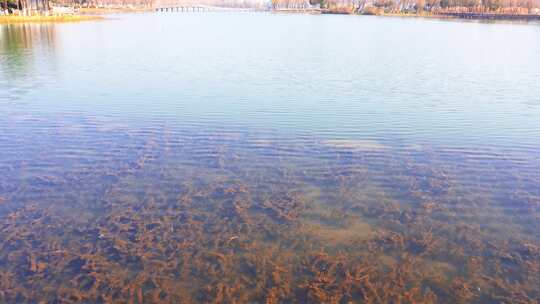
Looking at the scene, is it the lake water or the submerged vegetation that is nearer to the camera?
the submerged vegetation

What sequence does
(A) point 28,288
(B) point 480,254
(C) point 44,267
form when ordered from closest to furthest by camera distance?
1. (A) point 28,288
2. (C) point 44,267
3. (B) point 480,254

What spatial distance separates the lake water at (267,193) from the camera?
6.14 m

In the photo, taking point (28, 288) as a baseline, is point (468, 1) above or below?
above

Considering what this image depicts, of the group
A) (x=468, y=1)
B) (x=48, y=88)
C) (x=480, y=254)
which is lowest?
(x=480, y=254)

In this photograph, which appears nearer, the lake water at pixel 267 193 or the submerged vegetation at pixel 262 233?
the submerged vegetation at pixel 262 233

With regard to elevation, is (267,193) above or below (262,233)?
above

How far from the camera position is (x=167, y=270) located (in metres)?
6.31

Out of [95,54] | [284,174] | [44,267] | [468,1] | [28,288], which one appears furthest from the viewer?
[468,1]

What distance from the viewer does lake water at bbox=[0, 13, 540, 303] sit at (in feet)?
20.2

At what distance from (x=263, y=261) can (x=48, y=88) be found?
50.7 feet

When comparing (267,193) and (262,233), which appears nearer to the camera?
(262,233)

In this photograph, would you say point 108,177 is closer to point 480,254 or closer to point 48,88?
point 480,254

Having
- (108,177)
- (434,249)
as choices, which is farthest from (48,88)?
(434,249)

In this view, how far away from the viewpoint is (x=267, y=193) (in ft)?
28.7
